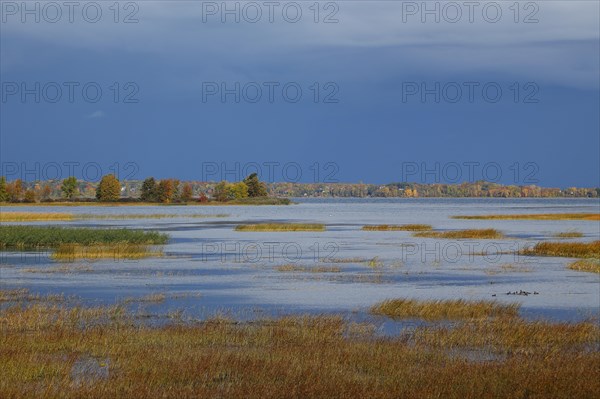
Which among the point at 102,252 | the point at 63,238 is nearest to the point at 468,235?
the point at 102,252

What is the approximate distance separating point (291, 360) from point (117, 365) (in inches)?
149


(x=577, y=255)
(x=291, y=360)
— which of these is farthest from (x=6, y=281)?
(x=577, y=255)

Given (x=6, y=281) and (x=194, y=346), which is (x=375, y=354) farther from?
(x=6, y=281)

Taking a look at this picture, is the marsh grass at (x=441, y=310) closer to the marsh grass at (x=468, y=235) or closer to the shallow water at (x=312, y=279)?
the shallow water at (x=312, y=279)

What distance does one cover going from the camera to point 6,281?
38781mm

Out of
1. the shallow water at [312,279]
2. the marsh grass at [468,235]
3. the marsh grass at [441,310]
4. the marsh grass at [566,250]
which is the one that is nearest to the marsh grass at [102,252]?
the shallow water at [312,279]

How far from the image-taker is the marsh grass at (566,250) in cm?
5519

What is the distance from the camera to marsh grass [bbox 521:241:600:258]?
5519cm

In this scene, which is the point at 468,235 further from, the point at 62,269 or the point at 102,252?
the point at 62,269

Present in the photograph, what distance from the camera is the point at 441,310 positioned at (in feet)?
Result: 94.7

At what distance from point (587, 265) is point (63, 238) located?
125 feet

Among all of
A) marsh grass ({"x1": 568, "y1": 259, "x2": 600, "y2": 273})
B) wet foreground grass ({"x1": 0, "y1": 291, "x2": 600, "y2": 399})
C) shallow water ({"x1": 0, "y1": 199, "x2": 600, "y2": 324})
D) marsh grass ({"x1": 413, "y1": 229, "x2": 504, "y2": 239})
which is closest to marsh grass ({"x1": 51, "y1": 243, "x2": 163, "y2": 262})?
shallow water ({"x1": 0, "y1": 199, "x2": 600, "y2": 324})

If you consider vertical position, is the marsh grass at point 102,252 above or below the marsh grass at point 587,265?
above

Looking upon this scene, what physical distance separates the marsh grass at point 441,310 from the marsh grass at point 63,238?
35767 millimetres
